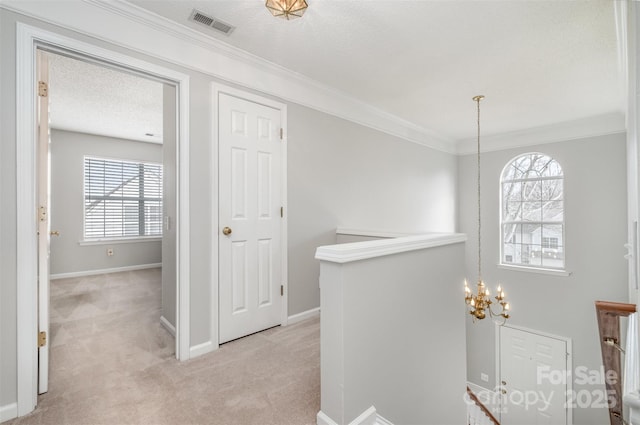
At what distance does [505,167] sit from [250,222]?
4973 mm

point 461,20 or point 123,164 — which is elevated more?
point 461,20

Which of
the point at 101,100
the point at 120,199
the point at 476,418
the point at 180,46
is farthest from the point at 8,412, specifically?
the point at 120,199

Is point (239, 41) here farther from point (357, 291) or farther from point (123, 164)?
point (123, 164)

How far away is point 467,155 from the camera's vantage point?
5766 mm

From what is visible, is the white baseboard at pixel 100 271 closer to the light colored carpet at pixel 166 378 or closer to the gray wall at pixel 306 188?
the light colored carpet at pixel 166 378

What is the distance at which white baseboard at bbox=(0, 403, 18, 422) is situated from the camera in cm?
147

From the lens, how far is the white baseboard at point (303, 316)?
109 inches

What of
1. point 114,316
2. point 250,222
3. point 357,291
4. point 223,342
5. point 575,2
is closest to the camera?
point 357,291

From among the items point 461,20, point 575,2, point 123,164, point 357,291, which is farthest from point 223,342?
point 123,164

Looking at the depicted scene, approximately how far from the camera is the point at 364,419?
5.07 feet

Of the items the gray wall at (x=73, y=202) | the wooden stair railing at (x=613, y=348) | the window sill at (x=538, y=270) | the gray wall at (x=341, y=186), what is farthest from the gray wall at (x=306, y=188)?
the gray wall at (x=73, y=202)

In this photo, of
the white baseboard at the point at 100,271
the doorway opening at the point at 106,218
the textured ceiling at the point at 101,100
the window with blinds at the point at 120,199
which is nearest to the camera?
the doorway opening at the point at 106,218

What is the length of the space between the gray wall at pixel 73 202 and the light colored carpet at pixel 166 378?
2683 mm

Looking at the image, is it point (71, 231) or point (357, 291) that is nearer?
point (357, 291)
